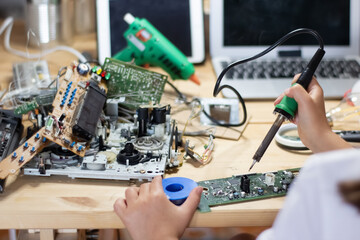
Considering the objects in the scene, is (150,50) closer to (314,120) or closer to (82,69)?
(82,69)

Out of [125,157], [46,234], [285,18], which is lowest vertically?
[46,234]

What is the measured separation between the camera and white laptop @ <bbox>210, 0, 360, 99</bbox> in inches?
51.6

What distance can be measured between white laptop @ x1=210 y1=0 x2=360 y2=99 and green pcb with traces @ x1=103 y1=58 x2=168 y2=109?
336 millimetres

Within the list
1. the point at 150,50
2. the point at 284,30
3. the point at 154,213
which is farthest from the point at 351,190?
the point at 284,30

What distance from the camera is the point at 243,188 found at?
2.48ft

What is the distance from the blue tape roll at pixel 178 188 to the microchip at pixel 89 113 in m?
0.19

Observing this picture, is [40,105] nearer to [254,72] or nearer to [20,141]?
[20,141]

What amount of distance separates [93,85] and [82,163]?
7.4 inches

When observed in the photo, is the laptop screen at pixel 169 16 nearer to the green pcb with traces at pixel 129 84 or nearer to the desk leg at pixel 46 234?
the green pcb with traces at pixel 129 84

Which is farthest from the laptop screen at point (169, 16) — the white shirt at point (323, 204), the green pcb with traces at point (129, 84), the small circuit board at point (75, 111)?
the white shirt at point (323, 204)

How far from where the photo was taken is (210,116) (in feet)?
3.41

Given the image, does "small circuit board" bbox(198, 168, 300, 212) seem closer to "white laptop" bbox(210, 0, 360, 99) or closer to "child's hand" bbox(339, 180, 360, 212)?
"child's hand" bbox(339, 180, 360, 212)

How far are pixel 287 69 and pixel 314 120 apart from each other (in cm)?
51

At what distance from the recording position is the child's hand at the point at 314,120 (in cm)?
77
